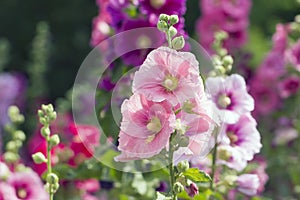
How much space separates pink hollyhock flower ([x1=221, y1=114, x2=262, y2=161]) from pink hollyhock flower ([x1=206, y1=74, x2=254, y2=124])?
0.05 meters

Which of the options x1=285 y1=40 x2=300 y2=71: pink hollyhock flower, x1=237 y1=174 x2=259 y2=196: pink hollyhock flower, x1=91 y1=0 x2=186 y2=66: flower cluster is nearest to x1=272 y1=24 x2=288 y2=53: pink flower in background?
x1=285 y1=40 x2=300 y2=71: pink hollyhock flower

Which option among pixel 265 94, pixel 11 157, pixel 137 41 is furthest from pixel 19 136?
pixel 265 94

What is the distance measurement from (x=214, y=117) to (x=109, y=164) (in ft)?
1.33

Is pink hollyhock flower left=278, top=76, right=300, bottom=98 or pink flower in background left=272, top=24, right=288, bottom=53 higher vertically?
pink flower in background left=272, top=24, right=288, bottom=53

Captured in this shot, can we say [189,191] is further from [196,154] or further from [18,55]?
[18,55]

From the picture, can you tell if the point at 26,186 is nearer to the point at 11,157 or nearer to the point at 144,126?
the point at 11,157

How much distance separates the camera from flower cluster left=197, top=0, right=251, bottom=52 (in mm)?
2930

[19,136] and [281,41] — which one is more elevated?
[281,41]

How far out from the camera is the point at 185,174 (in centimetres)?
161

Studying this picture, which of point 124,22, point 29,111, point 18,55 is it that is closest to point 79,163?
point 124,22

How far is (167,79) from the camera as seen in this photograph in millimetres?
1560

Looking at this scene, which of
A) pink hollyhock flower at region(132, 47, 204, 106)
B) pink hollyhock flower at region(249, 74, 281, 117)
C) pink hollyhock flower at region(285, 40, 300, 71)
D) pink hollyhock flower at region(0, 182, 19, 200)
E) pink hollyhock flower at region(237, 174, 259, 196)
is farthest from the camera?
pink hollyhock flower at region(249, 74, 281, 117)

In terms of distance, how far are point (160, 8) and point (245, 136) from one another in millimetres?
397

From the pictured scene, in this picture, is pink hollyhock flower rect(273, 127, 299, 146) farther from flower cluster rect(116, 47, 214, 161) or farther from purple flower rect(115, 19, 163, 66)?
flower cluster rect(116, 47, 214, 161)
